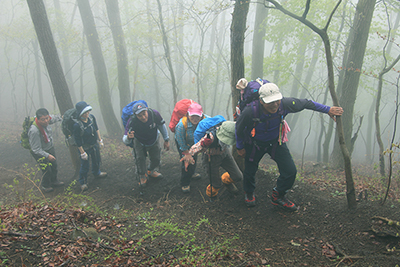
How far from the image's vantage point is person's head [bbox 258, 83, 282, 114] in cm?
347

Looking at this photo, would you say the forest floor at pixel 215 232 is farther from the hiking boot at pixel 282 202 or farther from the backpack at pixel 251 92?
the backpack at pixel 251 92

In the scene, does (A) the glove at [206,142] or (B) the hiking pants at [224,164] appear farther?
(B) the hiking pants at [224,164]

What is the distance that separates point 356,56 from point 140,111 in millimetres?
6535

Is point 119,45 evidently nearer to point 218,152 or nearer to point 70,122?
point 70,122

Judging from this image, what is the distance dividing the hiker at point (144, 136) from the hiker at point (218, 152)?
177 cm

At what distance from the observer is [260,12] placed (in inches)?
448

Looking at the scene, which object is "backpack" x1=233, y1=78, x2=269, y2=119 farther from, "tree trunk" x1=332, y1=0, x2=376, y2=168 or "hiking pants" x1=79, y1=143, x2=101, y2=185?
"hiking pants" x1=79, y1=143, x2=101, y2=185

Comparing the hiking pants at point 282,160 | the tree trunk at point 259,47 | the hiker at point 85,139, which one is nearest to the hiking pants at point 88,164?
the hiker at point 85,139

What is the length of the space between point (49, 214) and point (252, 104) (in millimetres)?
4030

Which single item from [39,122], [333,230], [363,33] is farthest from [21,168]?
[363,33]

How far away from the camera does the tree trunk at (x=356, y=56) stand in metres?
5.98

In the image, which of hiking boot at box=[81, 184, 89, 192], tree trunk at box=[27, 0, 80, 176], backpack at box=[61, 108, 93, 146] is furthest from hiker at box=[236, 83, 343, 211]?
tree trunk at box=[27, 0, 80, 176]

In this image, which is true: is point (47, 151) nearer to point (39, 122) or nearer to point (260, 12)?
point (39, 122)

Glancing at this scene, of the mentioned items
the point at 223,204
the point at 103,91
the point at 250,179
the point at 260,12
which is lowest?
the point at 223,204
